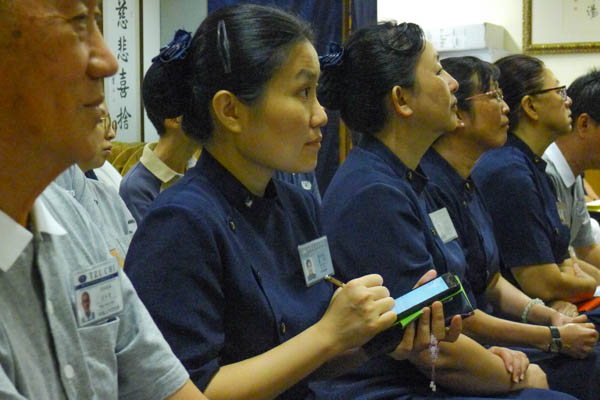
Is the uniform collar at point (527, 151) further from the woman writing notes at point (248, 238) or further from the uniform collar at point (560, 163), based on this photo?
the woman writing notes at point (248, 238)

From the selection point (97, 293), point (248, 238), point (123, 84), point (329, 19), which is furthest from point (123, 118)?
point (97, 293)

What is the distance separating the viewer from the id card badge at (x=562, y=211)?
9.53 feet

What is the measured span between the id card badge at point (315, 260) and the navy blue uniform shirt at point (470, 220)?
2.73 feet

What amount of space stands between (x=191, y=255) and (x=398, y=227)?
2.02 feet

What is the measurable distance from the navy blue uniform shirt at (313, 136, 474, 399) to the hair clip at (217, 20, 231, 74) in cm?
50

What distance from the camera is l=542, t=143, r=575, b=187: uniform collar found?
121 inches

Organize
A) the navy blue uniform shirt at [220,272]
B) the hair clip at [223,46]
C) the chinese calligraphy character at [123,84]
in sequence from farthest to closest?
the chinese calligraphy character at [123,84]
the hair clip at [223,46]
the navy blue uniform shirt at [220,272]

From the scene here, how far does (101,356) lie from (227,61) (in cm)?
68

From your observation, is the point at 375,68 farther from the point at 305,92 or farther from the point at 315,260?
the point at 315,260

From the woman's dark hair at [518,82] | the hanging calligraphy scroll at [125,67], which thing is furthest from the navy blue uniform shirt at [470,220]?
the hanging calligraphy scroll at [125,67]

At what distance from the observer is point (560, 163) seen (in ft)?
10.2

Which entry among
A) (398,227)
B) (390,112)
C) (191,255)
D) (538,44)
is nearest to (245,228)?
(191,255)

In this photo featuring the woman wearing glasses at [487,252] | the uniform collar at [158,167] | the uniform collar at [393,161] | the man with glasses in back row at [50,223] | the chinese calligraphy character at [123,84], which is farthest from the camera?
the chinese calligraphy character at [123,84]

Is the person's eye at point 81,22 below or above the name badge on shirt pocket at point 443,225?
above
